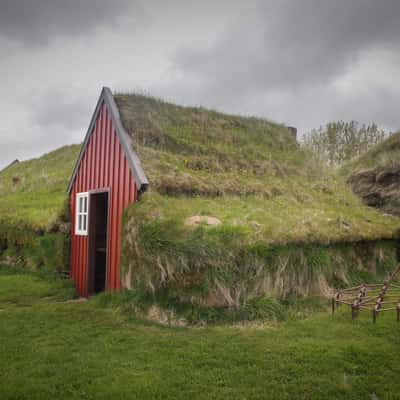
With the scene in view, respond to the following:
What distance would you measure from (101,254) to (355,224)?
692 cm

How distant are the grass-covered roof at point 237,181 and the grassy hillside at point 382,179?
A: 2.53 metres

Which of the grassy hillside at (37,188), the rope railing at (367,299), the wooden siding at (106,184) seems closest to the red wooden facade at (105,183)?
the wooden siding at (106,184)

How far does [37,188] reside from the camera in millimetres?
20859

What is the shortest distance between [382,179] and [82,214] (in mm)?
10782

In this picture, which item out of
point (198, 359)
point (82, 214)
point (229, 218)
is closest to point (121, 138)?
point (82, 214)

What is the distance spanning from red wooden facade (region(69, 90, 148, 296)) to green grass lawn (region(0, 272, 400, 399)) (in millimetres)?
1930

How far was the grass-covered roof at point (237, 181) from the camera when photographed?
6879 millimetres

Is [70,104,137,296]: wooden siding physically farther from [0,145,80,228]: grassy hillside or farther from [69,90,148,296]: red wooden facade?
[0,145,80,228]: grassy hillside

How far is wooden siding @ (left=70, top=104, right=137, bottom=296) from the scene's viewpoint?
7727 millimetres

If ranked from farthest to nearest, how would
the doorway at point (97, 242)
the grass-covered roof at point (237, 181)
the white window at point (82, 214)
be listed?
the white window at point (82, 214), the doorway at point (97, 242), the grass-covered roof at point (237, 181)

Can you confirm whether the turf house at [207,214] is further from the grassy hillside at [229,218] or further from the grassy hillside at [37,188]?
the grassy hillside at [37,188]

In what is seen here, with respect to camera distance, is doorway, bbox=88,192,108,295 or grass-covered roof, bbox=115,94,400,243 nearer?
grass-covered roof, bbox=115,94,400,243

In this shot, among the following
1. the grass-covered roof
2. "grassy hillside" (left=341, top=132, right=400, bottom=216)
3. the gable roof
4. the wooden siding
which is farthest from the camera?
"grassy hillside" (left=341, top=132, right=400, bottom=216)

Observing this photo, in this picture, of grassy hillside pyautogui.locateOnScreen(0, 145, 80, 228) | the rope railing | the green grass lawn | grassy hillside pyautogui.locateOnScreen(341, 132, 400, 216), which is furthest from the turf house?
grassy hillside pyautogui.locateOnScreen(0, 145, 80, 228)
